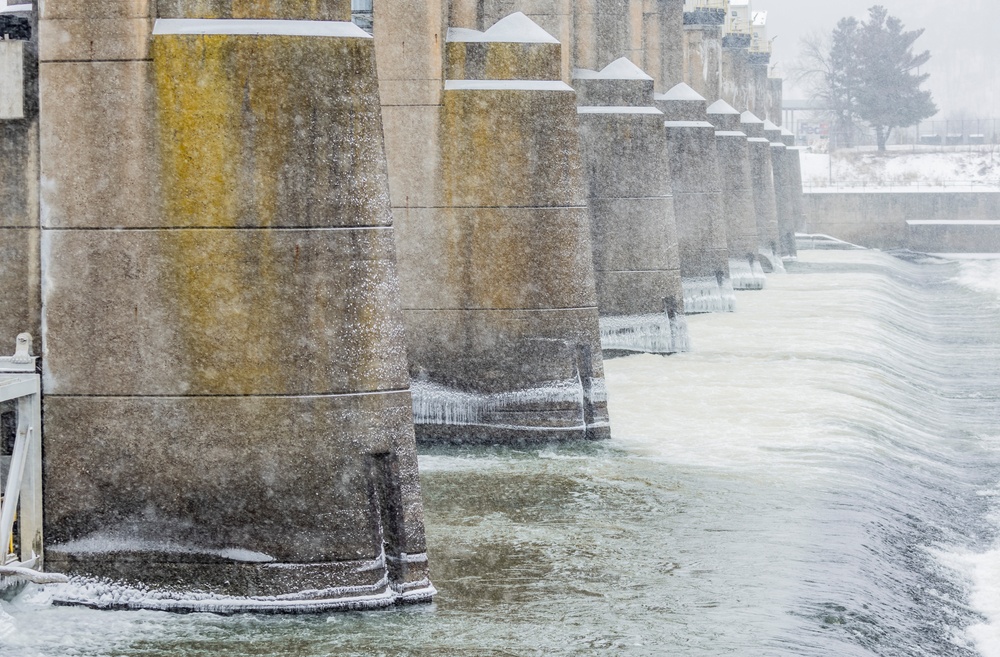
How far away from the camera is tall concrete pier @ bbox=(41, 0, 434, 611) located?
10.6 metres

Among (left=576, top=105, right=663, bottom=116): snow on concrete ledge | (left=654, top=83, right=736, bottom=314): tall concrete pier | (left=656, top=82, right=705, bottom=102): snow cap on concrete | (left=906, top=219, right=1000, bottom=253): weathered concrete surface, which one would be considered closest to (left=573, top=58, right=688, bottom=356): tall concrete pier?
(left=576, top=105, right=663, bottom=116): snow on concrete ledge

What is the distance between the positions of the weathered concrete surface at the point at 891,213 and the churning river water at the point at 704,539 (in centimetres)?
4857

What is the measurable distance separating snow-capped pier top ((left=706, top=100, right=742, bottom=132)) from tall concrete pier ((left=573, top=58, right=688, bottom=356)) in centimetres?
1748

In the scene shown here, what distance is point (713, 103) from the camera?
45.2 meters

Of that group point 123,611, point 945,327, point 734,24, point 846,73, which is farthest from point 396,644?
point 846,73

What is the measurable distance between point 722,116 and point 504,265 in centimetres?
2727

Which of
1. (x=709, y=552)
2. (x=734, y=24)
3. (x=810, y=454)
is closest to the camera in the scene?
(x=709, y=552)

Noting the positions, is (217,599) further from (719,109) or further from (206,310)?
(719,109)

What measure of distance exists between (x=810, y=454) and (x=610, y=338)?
8.84m

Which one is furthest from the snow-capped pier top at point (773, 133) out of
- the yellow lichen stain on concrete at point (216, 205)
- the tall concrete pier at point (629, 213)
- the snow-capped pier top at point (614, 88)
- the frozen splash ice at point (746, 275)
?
the yellow lichen stain on concrete at point (216, 205)

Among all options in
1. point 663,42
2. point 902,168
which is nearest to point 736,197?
point 663,42

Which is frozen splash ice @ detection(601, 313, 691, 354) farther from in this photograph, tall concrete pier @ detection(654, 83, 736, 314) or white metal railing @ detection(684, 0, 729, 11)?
white metal railing @ detection(684, 0, 729, 11)

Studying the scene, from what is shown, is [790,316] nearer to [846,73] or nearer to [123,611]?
[123,611]

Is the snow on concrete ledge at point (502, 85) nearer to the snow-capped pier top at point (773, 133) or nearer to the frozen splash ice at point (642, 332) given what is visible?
the frozen splash ice at point (642, 332)
